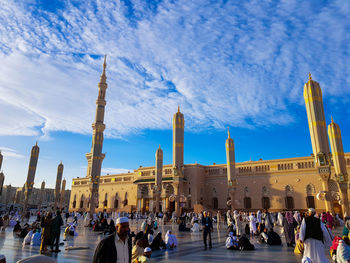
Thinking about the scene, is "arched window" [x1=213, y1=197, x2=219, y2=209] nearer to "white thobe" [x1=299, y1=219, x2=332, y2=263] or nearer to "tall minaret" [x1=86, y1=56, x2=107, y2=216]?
"tall minaret" [x1=86, y1=56, x2=107, y2=216]

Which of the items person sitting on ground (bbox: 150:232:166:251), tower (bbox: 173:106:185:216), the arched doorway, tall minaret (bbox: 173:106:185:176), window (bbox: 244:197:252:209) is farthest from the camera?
the arched doorway

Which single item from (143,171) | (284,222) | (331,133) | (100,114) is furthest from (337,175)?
(143,171)

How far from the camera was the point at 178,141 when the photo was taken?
26219 millimetres

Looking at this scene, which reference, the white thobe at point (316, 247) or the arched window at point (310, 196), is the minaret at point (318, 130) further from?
the white thobe at point (316, 247)

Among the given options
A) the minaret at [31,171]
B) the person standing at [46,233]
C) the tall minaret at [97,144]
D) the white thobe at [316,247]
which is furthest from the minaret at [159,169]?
the white thobe at [316,247]

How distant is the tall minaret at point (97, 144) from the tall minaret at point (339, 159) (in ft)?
76.5

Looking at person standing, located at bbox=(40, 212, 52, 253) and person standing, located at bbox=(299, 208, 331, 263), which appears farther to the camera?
person standing, located at bbox=(40, 212, 52, 253)

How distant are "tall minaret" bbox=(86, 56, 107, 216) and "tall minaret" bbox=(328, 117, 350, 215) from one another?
23.3 m

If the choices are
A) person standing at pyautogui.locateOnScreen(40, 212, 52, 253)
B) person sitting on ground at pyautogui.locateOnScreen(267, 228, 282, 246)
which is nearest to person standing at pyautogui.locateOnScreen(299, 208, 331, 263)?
person sitting on ground at pyautogui.locateOnScreen(267, 228, 282, 246)

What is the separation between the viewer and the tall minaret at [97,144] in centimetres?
2730

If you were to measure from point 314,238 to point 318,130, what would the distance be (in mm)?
17172

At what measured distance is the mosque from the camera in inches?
801

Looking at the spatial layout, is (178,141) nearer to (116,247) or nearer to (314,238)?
(314,238)

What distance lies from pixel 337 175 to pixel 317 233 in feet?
67.5
